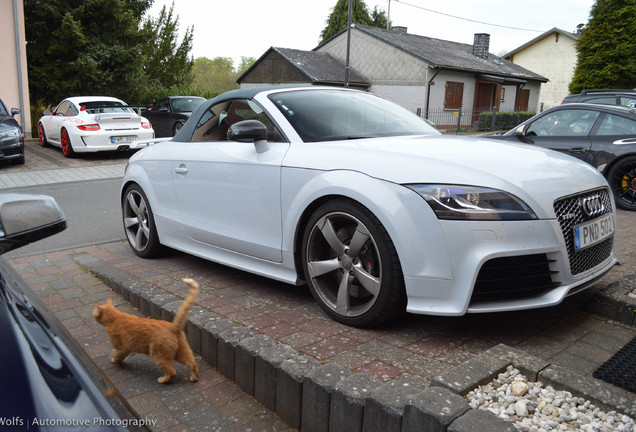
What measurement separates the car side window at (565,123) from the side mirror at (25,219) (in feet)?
25.7

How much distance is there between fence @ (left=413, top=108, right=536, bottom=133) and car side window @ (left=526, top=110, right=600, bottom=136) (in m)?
19.7

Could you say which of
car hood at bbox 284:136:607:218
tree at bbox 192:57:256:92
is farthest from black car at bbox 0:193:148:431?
tree at bbox 192:57:256:92

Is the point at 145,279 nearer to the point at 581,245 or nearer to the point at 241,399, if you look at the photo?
the point at 241,399

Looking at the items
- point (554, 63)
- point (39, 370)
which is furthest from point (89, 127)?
point (554, 63)

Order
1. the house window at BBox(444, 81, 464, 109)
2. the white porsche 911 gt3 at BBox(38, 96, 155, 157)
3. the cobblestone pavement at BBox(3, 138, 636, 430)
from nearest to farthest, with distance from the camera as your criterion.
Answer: the cobblestone pavement at BBox(3, 138, 636, 430) < the white porsche 911 gt3 at BBox(38, 96, 155, 157) < the house window at BBox(444, 81, 464, 109)

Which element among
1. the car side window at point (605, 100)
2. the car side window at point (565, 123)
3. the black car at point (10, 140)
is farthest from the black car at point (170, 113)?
the car side window at point (565, 123)

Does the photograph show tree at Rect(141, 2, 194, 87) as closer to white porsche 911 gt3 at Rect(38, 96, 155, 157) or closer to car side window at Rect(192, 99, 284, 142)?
white porsche 911 gt3 at Rect(38, 96, 155, 157)

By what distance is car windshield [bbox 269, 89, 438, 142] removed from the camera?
3.68 m

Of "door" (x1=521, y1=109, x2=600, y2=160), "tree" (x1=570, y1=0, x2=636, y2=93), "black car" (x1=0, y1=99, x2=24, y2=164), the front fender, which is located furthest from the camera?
"tree" (x1=570, y1=0, x2=636, y2=93)

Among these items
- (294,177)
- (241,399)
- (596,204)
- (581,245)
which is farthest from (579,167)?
(241,399)

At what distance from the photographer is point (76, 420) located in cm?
103

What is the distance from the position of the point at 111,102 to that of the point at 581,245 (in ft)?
46.3

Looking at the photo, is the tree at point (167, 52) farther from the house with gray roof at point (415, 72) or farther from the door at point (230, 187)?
the door at point (230, 187)

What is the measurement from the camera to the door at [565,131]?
7.74 m
